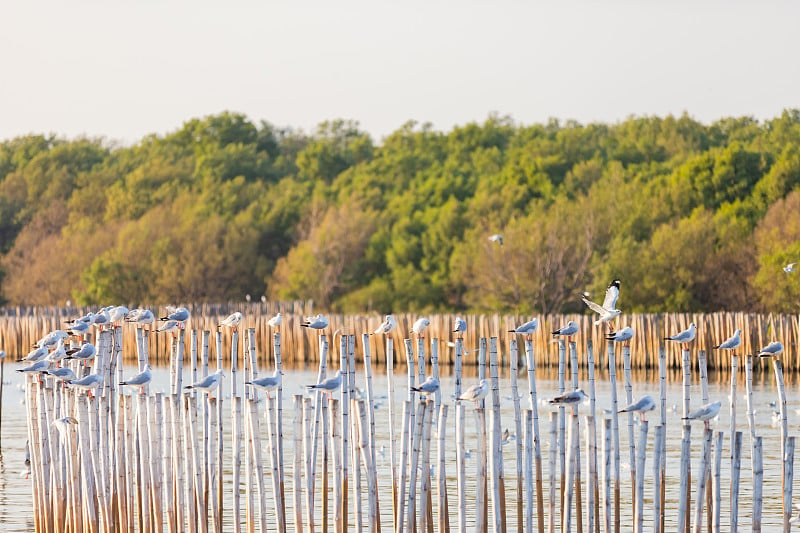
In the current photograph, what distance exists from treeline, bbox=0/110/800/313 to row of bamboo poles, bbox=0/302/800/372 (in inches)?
256

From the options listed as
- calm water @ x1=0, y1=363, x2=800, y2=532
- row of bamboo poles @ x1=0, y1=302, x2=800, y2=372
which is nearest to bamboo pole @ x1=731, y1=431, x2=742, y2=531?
calm water @ x1=0, y1=363, x2=800, y2=532

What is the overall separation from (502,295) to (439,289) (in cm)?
605

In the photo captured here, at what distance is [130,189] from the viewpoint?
251ft

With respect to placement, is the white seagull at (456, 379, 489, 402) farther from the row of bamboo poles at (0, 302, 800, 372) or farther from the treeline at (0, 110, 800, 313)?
the treeline at (0, 110, 800, 313)

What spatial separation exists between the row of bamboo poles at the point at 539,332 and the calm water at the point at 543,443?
102 cm

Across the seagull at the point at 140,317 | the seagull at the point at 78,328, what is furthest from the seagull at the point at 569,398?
the seagull at the point at 140,317

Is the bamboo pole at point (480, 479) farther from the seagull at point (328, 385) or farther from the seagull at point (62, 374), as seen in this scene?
the seagull at point (62, 374)

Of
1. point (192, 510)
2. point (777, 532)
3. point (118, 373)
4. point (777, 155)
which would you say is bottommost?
point (777, 532)

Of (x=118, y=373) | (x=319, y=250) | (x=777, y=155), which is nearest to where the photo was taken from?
(x=118, y=373)

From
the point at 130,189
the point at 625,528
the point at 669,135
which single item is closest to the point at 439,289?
the point at 669,135

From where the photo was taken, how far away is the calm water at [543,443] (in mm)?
17203

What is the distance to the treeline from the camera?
47562mm

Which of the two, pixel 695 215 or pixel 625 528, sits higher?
pixel 695 215

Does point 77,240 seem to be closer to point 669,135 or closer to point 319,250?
point 319,250
